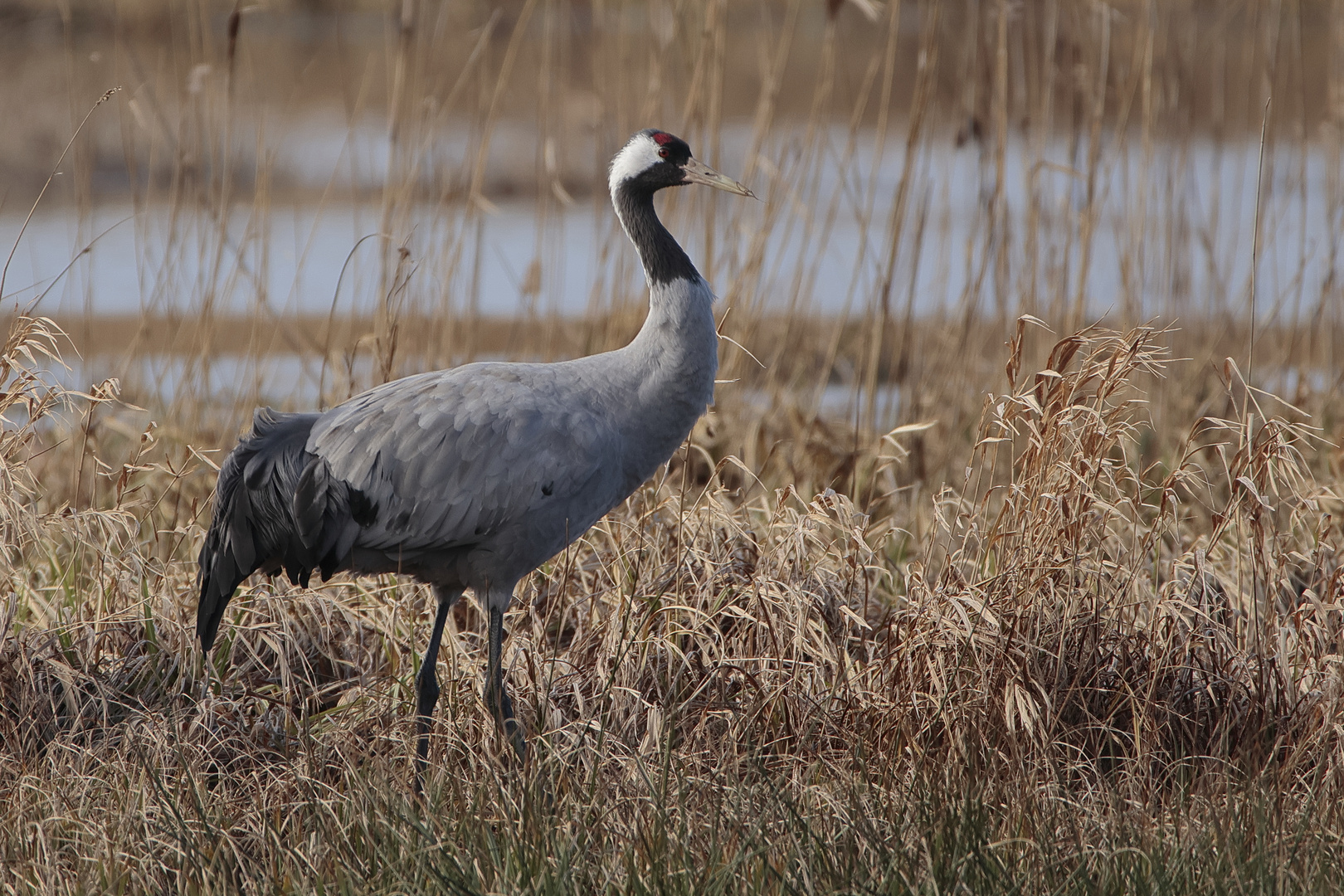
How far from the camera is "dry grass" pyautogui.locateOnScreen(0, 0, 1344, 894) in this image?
2182 mm

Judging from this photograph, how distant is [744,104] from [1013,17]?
10.8 metres

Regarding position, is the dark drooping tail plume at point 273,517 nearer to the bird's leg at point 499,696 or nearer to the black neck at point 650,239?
the bird's leg at point 499,696

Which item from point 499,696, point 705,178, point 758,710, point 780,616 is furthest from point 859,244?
point 499,696

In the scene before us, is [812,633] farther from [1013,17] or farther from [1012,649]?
[1013,17]

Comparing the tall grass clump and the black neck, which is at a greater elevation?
the black neck

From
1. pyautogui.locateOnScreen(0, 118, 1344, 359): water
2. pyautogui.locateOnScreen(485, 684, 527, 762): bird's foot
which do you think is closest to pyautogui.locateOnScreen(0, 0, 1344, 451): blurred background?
pyautogui.locateOnScreen(0, 118, 1344, 359): water

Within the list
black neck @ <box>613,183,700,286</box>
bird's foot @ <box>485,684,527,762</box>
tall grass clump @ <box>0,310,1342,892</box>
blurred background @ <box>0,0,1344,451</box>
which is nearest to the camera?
tall grass clump @ <box>0,310,1342,892</box>

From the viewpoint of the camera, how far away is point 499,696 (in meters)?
2.66

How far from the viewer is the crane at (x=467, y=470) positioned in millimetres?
2654

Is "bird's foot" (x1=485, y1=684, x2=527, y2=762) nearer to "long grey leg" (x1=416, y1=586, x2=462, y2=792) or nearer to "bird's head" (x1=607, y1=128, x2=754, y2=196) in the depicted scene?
"long grey leg" (x1=416, y1=586, x2=462, y2=792)

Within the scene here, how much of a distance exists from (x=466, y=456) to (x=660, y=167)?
2.57ft

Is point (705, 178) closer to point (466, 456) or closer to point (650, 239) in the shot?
point (650, 239)

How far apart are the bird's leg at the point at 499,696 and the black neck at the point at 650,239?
79 cm

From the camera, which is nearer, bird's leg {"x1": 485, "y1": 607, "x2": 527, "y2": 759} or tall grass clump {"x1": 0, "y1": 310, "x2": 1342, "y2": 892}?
tall grass clump {"x1": 0, "y1": 310, "x2": 1342, "y2": 892}
